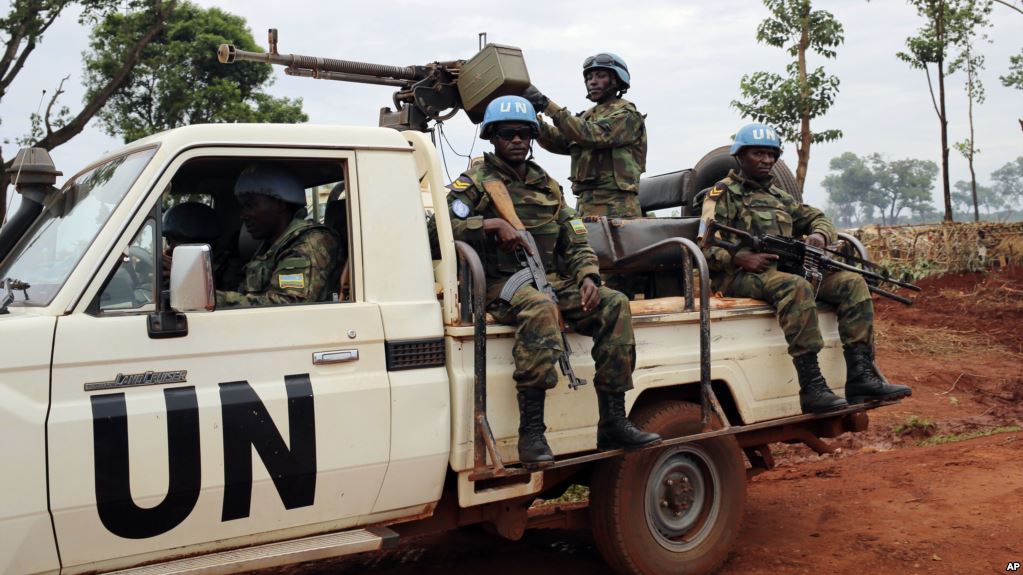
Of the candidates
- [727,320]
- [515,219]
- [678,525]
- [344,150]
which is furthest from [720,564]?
[344,150]

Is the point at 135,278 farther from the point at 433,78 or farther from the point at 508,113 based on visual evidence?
the point at 433,78

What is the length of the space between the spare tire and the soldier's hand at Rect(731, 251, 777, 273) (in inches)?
51.9

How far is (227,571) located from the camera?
10.6 feet

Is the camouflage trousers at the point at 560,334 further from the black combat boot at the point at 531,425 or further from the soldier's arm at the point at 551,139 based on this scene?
the soldier's arm at the point at 551,139

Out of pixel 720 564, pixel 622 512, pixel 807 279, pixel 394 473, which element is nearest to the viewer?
pixel 394 473

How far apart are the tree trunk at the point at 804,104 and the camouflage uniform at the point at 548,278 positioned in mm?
12247

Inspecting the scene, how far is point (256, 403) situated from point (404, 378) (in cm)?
61

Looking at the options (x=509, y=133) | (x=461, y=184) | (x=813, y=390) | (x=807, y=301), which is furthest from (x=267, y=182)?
(x=813, y=390)

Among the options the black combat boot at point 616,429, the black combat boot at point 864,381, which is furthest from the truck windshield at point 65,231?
the black combat boot at point 864,381

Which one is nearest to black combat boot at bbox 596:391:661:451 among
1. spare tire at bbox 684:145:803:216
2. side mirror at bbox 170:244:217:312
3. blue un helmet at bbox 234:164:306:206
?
blue un helmet at bbox 234:164:306:206

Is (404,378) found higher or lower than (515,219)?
lower

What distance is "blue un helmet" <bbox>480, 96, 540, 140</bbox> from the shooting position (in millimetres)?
4645

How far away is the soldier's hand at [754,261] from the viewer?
531cm

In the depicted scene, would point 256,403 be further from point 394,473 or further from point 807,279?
point 807,279
